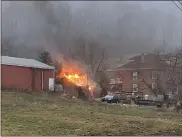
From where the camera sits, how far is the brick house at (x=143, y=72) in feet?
92.4

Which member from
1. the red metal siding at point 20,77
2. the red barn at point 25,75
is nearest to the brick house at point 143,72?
the red barn at point 25,75

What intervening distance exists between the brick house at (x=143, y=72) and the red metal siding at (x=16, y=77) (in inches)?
369

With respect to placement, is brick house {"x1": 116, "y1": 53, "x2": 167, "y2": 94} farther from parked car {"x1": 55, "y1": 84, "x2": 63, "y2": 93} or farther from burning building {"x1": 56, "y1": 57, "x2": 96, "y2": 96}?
parked car {"x1": 55, "y1": 84, "x2": 63, "y2": 93}

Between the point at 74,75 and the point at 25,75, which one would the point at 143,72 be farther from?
the point at 25,75

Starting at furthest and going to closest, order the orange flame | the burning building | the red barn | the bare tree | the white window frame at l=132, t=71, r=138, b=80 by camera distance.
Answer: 1. the white window frame at l=132, t=71, r=138, b=80
2. the orange flame
3. the burning building
4. the red barn
5. the bare tree

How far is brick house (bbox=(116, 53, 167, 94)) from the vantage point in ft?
92.4

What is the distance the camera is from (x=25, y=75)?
2842cm

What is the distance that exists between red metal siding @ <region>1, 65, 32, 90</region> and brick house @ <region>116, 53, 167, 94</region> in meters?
9.38

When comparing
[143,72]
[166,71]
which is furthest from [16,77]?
[143,72]

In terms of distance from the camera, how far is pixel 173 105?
73.5 ft

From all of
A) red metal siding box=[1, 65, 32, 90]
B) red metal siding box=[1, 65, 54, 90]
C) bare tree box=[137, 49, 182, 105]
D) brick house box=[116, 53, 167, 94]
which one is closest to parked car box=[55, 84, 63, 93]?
red metal siding box=[1, 65, 54, 90]

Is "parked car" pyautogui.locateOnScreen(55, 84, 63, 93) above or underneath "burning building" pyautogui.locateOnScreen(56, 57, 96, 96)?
underneath

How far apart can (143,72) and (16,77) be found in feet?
40.2

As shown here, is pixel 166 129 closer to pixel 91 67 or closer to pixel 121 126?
pixel 121 126
